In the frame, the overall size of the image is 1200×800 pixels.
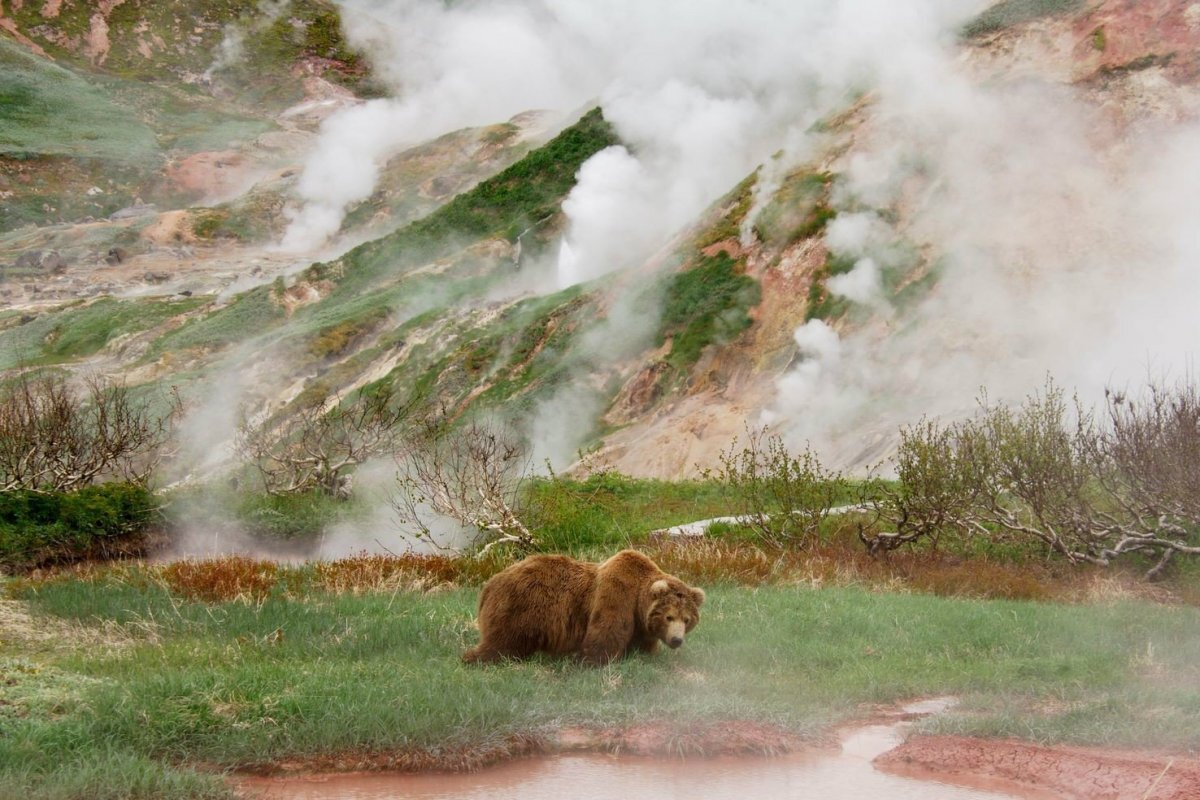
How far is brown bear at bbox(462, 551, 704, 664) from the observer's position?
7809 millimetres

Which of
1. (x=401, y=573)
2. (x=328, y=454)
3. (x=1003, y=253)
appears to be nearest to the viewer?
(x=401, y=573)

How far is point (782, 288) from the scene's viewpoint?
30.5 m

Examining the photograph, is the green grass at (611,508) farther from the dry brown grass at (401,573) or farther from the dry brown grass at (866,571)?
the dry brown grass at (401,573)

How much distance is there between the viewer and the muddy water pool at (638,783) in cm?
571

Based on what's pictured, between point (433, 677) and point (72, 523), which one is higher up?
point (72, 523)

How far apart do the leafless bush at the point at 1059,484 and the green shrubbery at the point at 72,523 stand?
12.8 metres

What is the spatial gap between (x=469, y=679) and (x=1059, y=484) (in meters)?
10.2

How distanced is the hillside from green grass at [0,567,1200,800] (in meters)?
14.8

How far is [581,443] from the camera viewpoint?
102ft

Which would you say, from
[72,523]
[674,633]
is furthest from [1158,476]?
[72,523]

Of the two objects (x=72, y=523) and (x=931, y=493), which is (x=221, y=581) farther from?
(x=931, y=493)

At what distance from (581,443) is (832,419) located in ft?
26.0

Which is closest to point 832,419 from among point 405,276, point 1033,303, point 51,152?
point 1033,303

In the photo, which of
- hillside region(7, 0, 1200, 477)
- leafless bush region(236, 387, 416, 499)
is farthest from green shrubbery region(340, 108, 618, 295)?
leafless bush region(236, 387, 416, 499)
